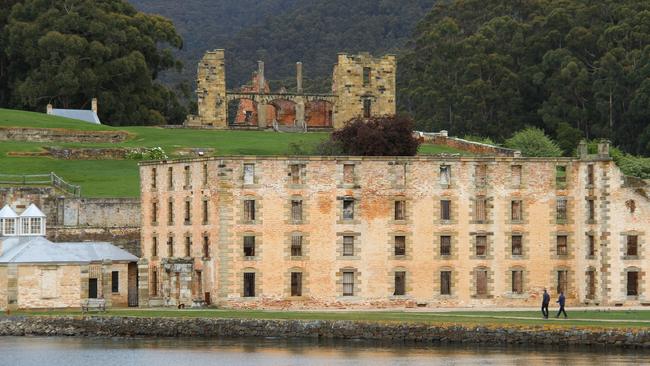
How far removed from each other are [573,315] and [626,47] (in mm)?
70745

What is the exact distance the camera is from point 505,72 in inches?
6629

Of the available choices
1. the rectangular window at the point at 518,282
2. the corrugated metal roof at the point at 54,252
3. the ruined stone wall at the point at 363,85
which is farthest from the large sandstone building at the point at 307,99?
the rectangular window at the point at 518,282

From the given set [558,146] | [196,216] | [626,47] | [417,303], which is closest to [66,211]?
[196,216]

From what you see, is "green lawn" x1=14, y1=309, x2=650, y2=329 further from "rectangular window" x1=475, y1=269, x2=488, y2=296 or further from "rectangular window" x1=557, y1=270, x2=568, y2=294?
"rectangular window" x1=475, y1=269, x2=488, y2=296

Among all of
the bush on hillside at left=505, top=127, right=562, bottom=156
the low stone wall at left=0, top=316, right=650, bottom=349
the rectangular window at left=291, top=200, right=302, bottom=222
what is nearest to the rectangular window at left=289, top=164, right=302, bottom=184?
the rectangular window at left=291, top=200, right=302, bottom=222

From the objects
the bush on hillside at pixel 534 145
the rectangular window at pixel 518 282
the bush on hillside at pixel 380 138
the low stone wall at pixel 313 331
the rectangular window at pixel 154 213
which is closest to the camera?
the low stone wall at pixel 313 331

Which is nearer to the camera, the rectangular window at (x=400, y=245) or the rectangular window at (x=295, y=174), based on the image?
the rectangular window at (x=295, y=174)

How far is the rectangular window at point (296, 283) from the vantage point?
10019 centimetres

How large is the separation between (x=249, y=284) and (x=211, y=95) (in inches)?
2304

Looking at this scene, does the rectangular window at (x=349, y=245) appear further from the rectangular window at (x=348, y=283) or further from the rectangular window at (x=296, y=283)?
the rectangular window at (x=296, y=283)

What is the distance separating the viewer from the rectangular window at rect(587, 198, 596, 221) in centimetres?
10406

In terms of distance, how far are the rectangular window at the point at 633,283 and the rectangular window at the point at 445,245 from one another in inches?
371

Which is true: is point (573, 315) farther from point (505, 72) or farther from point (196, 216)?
point (505, 72)

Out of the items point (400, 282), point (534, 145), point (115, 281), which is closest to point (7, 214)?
point (115, 281)
